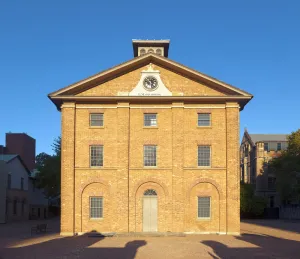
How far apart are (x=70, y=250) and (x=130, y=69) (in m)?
13.6

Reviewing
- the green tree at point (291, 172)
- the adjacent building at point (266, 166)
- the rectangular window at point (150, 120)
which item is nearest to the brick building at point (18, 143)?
the adjacent building at point (266, 166)

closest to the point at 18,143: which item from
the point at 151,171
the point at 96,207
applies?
the point at 96,207

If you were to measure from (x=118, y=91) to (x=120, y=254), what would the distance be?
42.8ft

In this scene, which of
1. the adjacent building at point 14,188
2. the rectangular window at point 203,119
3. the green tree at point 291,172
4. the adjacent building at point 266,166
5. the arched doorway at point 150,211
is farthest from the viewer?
the adjacent building at point 266,166

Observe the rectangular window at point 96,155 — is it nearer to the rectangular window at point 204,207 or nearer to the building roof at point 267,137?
the rectangular window at point 204,207

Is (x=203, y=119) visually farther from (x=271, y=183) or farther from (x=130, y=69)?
(x=271, y=183)

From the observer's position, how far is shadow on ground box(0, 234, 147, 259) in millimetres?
20344

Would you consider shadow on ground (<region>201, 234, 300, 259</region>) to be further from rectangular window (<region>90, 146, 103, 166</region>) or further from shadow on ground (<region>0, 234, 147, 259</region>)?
rectangular window (<region>90, 146, 103, 166</region>)

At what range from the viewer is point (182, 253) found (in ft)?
69.2

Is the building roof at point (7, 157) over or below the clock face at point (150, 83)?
below

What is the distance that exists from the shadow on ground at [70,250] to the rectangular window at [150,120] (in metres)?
8.42

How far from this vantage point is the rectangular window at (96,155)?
3030 centimetres

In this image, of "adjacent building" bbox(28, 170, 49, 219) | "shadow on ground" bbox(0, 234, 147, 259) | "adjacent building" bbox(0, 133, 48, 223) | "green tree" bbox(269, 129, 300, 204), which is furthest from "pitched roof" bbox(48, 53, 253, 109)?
"adjacent building" bbox(28, 170, 49, 219)

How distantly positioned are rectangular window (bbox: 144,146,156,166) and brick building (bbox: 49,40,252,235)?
0.07 m
